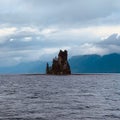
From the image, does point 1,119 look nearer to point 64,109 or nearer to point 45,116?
point 45,116

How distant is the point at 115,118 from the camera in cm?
4266

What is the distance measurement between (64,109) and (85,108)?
11.1ft

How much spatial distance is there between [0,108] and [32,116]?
30.8ft

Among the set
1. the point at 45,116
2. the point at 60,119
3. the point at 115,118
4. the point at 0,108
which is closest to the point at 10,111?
the point at 0,108

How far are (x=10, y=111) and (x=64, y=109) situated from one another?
26.4 ft

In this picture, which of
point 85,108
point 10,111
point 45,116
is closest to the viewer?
point 45,116

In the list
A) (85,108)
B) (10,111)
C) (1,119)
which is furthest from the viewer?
(85,108)

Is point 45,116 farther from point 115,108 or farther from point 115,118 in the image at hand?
point 115,108

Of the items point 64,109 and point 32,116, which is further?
point 64,109

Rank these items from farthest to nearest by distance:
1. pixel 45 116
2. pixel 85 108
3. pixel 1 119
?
pixel 85 108 < pixel 45 116 < pixel 1 119

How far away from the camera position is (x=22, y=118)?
4219cm

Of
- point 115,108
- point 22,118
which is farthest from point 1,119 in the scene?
point 115,108

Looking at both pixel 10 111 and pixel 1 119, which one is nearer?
pixel 1 119

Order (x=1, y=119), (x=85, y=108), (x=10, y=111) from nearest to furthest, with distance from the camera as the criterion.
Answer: (x=1, y=119)
(x=10, y=111)
(x=85, y=108)
